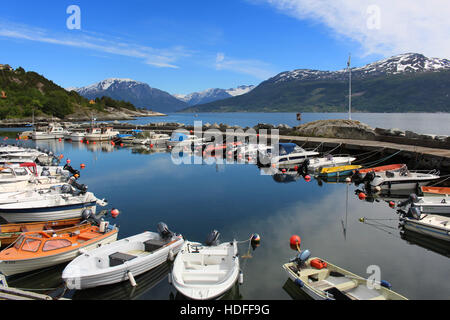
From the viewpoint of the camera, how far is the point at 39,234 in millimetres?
13883

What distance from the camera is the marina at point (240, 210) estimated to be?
11.8 metres

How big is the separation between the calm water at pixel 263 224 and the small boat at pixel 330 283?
1006mm

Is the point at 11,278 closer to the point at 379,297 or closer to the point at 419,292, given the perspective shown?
the point at 379,297

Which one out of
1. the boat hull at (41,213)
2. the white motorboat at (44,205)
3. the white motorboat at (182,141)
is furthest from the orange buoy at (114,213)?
the white motorboat at (182,141)

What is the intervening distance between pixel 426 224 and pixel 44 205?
22524mm

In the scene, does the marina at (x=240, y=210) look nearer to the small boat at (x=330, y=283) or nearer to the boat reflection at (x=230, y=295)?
the boat reflection at (x=230, y=295)

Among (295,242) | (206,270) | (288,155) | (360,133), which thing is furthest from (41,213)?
(360,133)

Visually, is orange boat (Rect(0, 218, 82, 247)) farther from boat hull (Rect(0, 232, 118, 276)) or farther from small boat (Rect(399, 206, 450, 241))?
small boat (Rect(399, 206, 450, 241))

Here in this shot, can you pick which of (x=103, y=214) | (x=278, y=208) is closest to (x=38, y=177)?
(x=103, y=214)

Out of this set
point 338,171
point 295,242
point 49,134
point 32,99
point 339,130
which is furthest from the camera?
point 32,99

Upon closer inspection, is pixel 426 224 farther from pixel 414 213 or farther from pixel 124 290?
pixel 124 290

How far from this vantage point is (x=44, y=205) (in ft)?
57.9

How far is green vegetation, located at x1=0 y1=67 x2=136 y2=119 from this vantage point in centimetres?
13212

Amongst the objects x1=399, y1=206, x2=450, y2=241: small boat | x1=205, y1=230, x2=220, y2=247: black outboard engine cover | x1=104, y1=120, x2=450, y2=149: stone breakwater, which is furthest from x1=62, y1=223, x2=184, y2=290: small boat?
x1=104, y1=120, x2=450, y2=149: stone breakwater
